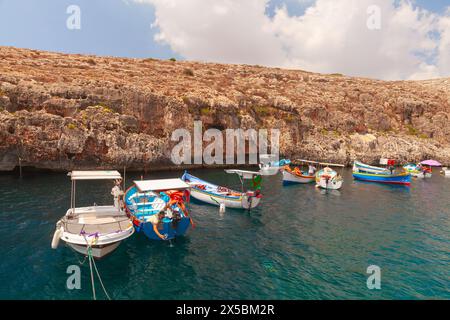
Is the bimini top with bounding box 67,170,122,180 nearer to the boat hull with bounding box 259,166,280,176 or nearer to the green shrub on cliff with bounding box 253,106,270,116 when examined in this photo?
the boat hull with bounding box 259,166,280,176

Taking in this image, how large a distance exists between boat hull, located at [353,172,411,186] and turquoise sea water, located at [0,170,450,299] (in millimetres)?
18389

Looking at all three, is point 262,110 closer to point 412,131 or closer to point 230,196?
point 230,196

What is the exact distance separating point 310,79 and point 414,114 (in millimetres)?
40249

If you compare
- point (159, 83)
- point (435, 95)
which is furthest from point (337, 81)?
point (159, 83)

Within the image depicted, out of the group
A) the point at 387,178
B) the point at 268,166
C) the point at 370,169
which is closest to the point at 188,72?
the point at 268,166

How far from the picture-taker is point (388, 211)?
33031 millimetres

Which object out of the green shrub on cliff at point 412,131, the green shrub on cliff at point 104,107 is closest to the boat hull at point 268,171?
the green shrub on cliff at point 104,107

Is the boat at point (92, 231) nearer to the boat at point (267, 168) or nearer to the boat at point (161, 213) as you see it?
Result: the boat at point (161, 213)

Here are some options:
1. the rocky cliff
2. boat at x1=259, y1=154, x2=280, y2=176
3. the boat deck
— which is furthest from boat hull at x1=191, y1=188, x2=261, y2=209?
boat at x1=259, y1=154, x2=280, y2=176

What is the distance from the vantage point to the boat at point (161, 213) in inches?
812

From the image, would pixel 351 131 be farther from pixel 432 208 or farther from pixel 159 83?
pixel 159 83

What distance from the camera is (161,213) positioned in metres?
20.9

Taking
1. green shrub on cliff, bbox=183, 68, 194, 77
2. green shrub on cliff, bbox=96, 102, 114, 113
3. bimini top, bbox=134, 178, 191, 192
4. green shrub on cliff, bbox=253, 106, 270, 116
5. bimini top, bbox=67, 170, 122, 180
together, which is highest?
green shrub on cliff, bbox=183, 68, 194, 77

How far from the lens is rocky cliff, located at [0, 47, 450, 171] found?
46.5 meters
